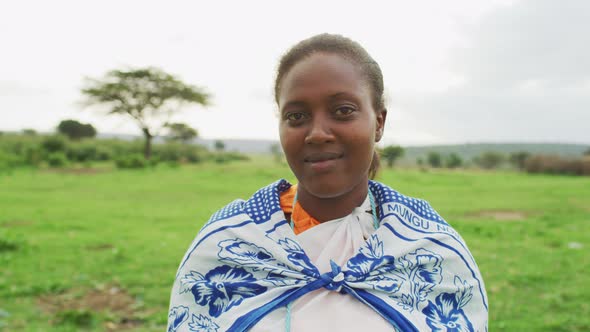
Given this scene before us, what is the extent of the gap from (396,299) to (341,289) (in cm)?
22

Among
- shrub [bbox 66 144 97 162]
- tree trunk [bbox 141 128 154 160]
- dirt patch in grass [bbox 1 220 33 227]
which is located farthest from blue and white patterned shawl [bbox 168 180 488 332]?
tree trunk [bbox 141 128 154 160]

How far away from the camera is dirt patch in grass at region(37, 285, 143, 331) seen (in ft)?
14.2

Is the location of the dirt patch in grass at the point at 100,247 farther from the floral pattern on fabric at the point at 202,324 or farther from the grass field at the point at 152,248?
the floral pattern on fabric at the point at 202,324

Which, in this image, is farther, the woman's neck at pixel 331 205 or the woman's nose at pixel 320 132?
the woman's neck at pixel 331 205

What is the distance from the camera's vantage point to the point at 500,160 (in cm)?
3675

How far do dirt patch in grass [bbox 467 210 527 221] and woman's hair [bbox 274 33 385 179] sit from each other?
9.50 meters

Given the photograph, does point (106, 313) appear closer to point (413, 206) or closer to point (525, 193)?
point (413, 206)

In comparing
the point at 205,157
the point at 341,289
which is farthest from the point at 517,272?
the point at 205,157

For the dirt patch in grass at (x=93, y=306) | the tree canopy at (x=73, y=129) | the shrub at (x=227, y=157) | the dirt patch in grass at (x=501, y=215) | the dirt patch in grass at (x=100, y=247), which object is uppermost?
the tree canopy at (x=73, y=129)

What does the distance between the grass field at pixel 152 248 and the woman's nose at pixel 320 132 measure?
314cm

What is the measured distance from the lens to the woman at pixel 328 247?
5.65ft

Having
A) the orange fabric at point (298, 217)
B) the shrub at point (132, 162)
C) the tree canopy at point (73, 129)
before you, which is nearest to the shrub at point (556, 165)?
the shrub at point (132, 162)

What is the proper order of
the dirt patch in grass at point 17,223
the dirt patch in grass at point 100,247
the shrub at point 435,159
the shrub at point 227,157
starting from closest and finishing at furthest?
the dirt patch in grass at point 100,247 < the dirt patch in grass at point 17,223 < the shrub at point 227,157 < the shrub at point 435,159

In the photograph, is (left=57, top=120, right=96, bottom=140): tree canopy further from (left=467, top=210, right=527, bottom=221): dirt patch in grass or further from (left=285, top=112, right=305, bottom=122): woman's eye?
(left=285, top=112, right=305, bottom=122): woman's eye
